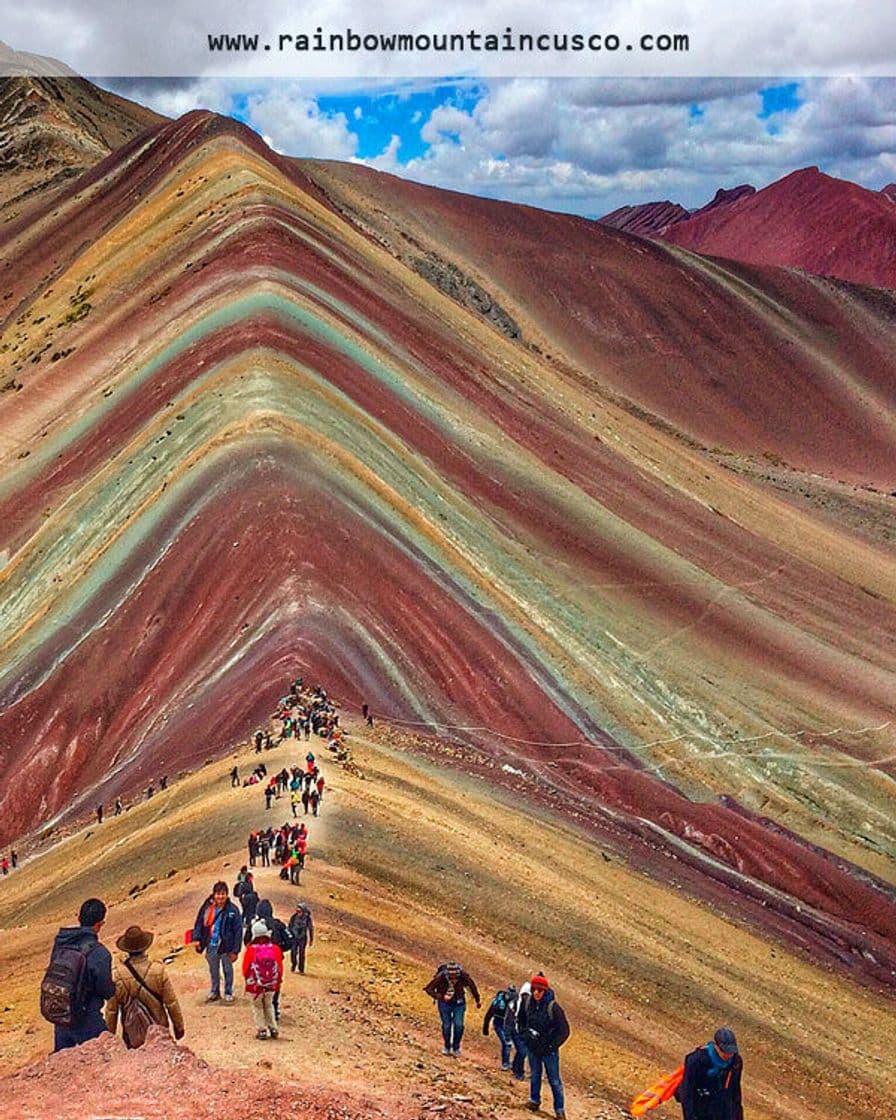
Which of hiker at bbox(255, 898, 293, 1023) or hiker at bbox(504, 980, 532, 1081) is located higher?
hiker at bbox(255, 898, 293, 1023)

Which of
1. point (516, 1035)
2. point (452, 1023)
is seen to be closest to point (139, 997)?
point (516, 1035)

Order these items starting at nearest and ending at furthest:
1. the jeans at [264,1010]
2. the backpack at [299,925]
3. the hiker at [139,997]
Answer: the hiker at [139,997]
the jeans at [264,1010]
the backpack at [299,925]

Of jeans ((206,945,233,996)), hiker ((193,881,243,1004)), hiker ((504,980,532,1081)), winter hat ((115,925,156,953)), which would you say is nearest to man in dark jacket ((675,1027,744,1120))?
hiker ((504,980,532,1081))

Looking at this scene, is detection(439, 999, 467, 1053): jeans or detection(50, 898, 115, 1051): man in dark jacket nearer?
detection(50, 898, 115, 1051): man in dark jacket

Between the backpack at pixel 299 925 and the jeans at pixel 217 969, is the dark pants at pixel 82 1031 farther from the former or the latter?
the backpack at pixel 299 925

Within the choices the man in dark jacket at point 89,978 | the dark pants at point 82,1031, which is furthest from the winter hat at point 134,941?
the dark pants at point 82,1031

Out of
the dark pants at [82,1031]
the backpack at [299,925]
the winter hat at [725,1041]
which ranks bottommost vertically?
the dark pants at [82,1031]

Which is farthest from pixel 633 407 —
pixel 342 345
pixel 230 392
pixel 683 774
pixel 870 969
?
pixel 870 969

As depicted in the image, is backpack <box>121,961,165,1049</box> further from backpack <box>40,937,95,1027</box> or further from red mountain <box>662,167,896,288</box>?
red mountain <box>662,167,896,288</box>
